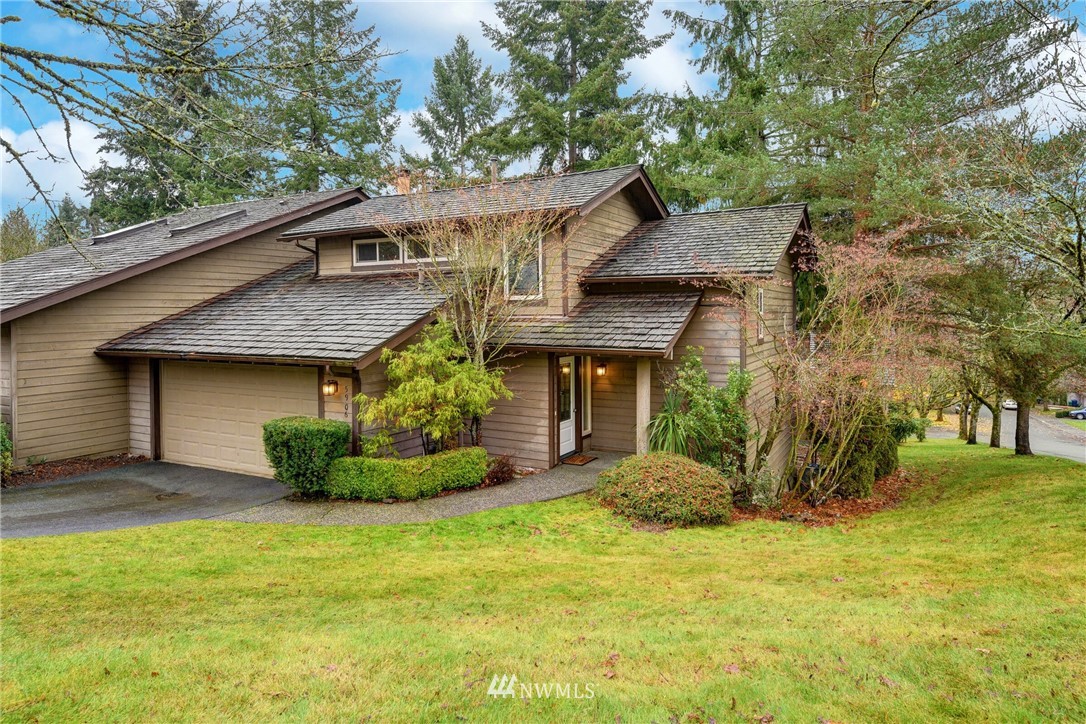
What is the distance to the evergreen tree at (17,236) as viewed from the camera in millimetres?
23141

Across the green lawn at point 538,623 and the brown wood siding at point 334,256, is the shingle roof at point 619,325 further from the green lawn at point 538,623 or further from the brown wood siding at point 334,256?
the brown wood siding at point 334,256

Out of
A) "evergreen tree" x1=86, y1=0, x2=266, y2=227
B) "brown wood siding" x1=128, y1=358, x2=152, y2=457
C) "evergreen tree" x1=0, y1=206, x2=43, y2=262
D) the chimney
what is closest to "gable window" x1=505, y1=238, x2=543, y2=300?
the chimney

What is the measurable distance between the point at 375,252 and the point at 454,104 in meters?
21.1

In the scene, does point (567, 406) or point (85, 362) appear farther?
point (567, 406)

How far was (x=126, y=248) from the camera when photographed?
1477 centimetres

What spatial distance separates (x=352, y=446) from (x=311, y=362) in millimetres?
1607

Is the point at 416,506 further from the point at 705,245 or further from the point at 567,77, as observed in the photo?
the point at 567,77

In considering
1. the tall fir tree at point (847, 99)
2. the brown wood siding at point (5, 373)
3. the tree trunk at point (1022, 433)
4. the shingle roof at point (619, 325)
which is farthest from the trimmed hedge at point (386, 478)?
the tree trunk at point (1022, 433)

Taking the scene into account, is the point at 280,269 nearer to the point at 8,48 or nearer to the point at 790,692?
the point at 8,48

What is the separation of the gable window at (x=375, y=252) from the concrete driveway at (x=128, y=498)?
5795 millimetres

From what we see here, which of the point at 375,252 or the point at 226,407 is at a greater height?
the point at 375,252

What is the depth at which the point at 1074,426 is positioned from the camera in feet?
131

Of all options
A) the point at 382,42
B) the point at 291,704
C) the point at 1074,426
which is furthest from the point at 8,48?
the point at 1074,426

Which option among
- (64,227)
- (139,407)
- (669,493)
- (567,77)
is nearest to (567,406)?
(669,493)
